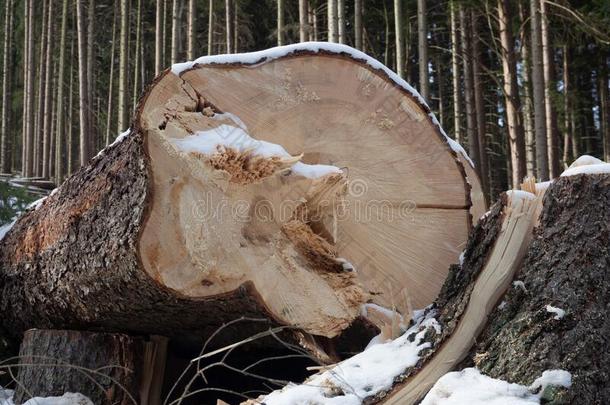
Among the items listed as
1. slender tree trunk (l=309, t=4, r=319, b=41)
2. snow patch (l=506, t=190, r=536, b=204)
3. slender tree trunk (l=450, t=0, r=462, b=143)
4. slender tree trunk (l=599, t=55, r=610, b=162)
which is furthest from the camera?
slender tree trunk (l=599, t=55, r=610, b=162)

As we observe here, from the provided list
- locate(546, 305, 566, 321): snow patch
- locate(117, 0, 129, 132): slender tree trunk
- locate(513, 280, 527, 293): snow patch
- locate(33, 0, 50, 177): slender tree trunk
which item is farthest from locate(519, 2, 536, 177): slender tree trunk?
locate(33, 0, 50, 177): slender tree trunk

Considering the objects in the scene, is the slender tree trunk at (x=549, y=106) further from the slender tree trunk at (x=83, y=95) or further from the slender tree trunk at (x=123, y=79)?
the slender tree trunk at (x=83, y=95)

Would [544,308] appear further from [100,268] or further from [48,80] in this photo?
[48,80]

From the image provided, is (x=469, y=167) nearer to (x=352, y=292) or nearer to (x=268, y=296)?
(x=352, y=292)

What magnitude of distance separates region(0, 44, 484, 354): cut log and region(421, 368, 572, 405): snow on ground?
0.91 metres

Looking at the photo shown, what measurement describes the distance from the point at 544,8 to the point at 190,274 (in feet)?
29.0

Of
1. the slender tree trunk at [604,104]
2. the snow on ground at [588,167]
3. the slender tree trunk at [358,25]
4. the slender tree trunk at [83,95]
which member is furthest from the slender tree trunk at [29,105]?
the snow on ground at [588,167]

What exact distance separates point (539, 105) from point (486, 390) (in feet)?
25.1

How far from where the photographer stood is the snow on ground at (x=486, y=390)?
1771 mm

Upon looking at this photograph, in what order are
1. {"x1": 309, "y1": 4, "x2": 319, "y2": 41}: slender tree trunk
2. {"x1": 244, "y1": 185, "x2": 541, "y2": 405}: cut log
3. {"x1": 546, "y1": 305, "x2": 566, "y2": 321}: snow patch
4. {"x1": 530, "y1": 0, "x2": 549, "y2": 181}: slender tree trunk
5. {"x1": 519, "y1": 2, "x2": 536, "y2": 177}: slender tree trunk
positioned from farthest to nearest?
1. {"x1": 309, "y1": 4, "x2": 319, "y2": 41}: slender tree trunk
2. {"x1": 519, "y1": 2, "x2": 536, "y2": 177}: slender tree trunk
3. {"x1": 530, "y1": 0, "x2": 549, "y2": 181}: slender tree trunk
4. {"x1": 244, "y1": 185, "x2": 541, "y2": 405}: cut log
5. {"x1": 546, "y1": 305, "x2": 566, "y2": 321}: snow patch

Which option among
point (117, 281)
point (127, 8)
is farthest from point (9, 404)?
point (127, 8)

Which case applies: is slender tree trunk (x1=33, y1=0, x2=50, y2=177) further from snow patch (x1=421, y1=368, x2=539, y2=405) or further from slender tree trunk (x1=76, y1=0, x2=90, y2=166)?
snow patch (x1=421, y1=368, x2=539, y2=405)

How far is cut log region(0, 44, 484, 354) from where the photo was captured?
2.78 meters

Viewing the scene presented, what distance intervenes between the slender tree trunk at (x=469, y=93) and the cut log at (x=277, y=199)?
28.7ft
